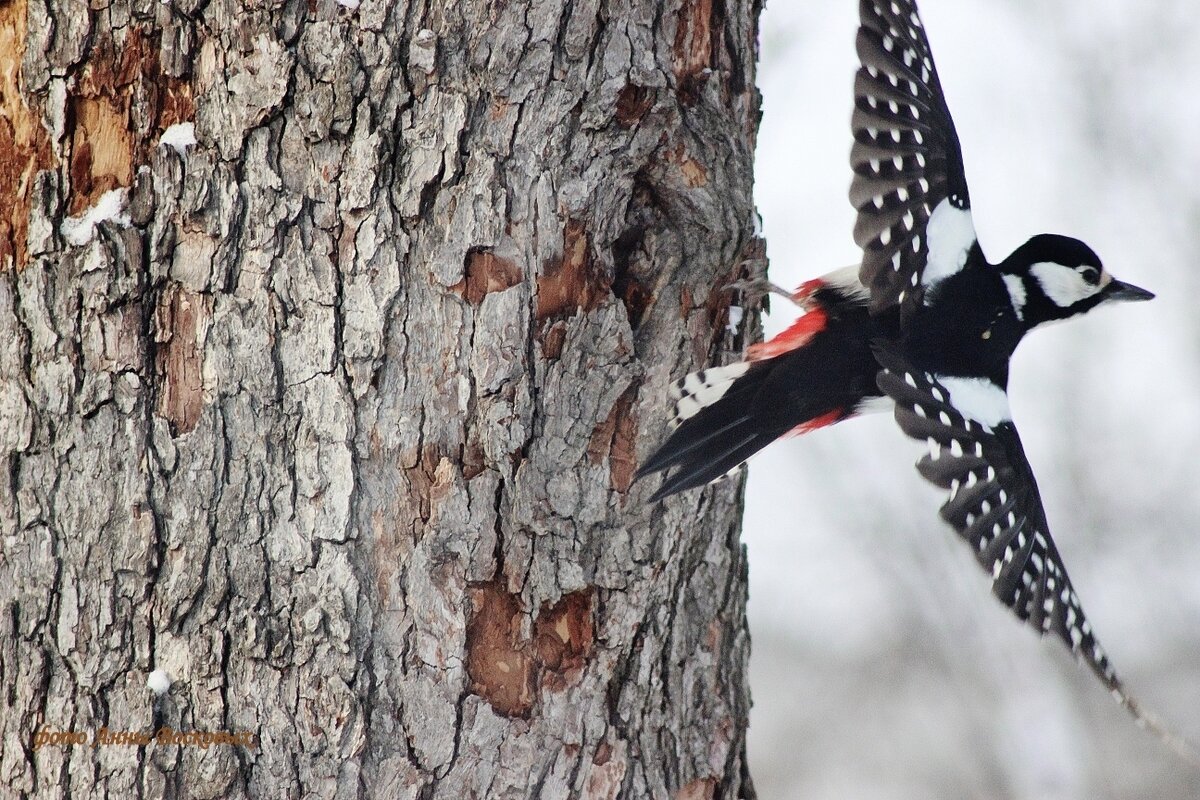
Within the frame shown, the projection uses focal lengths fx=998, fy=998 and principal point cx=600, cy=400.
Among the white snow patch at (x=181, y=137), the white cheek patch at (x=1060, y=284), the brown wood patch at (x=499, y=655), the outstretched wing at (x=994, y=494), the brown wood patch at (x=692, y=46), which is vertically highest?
the brown wood patch at (x=692, y=46)

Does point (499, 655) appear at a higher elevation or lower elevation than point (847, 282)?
lower

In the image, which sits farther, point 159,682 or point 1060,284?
point 1060,284

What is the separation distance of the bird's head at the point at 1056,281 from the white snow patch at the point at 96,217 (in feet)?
5.46

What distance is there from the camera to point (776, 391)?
5.82 ft

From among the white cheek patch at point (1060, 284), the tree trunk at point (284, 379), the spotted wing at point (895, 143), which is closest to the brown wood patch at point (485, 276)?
the tree trunk at point (284, 379)

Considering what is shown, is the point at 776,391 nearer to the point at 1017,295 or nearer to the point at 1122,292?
the point at 1017,295

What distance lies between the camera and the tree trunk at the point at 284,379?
4.59 ft

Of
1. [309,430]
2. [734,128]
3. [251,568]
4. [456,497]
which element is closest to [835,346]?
[734,128]

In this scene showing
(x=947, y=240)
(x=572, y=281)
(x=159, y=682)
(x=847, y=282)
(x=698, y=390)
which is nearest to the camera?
(x=159, y=682)

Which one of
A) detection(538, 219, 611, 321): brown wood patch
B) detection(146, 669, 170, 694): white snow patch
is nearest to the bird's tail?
detection(538, 219, 611, 321): brown wood patch

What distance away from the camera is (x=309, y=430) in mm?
1418

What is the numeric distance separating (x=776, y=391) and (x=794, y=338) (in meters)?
0.18

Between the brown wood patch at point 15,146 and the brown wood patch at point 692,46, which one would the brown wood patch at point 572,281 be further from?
the brown wood patch at point 15,146

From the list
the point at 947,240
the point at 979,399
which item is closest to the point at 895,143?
the point at 947,240
